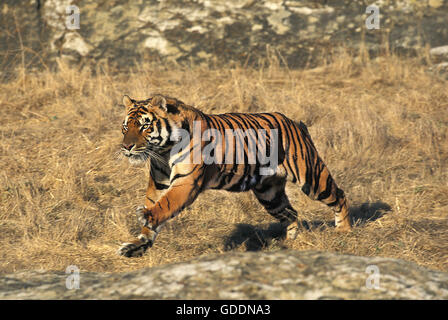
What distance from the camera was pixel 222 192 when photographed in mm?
6973

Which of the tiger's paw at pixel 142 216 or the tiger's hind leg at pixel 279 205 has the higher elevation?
the tiger's paw at pixel 142 216

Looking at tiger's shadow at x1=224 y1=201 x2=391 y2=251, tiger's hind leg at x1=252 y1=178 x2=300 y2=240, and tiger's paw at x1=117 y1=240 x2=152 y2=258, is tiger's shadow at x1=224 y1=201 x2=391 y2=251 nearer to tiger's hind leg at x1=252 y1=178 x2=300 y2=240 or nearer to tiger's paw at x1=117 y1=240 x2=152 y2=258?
tiger's hind leg at x1=252 y1=178 x2=300 y2=240

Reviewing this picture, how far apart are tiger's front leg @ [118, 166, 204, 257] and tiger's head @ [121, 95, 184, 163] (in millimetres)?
243

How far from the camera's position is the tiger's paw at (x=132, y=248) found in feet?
14.1

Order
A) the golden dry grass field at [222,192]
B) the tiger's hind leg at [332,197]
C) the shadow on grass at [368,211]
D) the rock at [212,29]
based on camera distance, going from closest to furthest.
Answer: the golden dry grass field at [222,192] < the tiger's hind leg at [332,197] < the shadow on grass at [368,211] < the rock at [212,29]

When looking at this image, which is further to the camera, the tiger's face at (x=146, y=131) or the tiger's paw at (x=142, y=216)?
the tiger's face at (x=146, y=131)

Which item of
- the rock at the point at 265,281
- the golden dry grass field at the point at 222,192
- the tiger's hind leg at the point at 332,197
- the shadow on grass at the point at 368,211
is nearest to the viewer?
the rock at the point at 265,281

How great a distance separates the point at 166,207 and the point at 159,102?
837mm

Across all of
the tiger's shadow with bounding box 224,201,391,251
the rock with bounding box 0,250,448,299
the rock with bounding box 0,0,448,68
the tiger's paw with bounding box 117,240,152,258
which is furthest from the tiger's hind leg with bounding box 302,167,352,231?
the rock with bounding box 0,0,448,68

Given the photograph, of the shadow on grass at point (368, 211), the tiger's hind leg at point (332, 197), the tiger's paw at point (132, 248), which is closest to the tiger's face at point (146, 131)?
the tiger's paw at point (132, 248)

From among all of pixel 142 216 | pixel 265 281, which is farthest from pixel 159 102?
pixel 265 281

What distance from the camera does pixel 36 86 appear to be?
940cm

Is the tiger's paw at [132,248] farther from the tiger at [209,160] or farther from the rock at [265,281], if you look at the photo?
the rock at [265,281]
